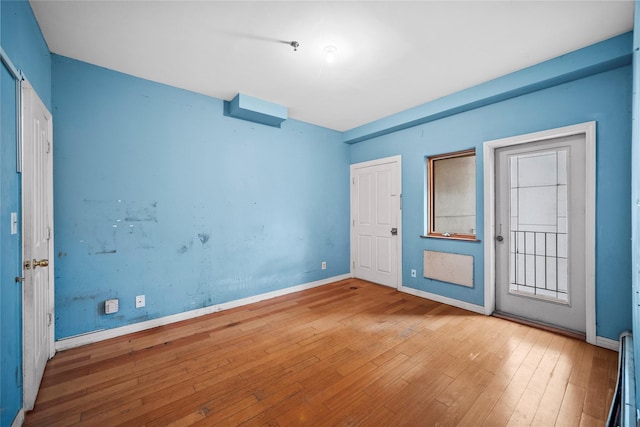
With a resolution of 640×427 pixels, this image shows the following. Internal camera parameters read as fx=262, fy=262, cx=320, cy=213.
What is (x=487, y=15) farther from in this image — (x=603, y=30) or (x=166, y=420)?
(x=166, y=420)

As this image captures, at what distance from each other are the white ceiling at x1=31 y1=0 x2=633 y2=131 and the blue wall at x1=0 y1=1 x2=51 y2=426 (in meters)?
0.52

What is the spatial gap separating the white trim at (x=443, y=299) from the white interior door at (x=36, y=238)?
13.2 feet

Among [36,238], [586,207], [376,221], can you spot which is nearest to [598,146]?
[586,207]

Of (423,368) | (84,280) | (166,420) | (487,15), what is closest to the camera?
(166,420)

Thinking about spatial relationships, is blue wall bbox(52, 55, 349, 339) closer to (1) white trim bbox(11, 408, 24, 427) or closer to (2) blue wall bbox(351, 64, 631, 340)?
(1) white trim bbox(11, 408, 24, 427)

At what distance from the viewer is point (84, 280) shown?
256 cm

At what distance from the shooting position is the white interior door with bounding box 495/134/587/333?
2.67 meters

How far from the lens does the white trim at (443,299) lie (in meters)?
3.31

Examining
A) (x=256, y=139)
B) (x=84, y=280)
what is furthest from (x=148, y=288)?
(x=256, y=139)

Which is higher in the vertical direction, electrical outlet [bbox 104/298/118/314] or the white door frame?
the white door frame

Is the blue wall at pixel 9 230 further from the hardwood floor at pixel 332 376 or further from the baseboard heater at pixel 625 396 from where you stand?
the baseboard heater at pixel 625 396

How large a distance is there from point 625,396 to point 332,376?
5.85 feet

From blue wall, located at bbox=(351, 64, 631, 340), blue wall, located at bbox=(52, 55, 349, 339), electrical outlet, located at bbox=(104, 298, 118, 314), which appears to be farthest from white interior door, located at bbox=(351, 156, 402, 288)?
electrical outlet, located at bbox=(104, 298, 118, 314)

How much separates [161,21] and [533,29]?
3.01 meters
